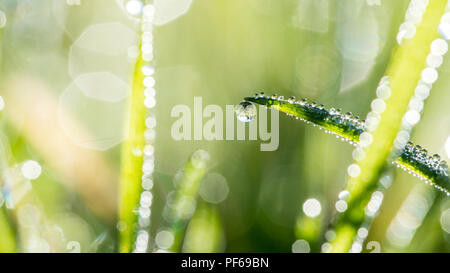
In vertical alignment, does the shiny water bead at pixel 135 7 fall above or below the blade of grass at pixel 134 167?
above

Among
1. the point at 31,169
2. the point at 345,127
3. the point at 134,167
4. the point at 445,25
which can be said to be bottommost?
the point at 31,169

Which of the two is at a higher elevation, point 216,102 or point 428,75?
point 428,75

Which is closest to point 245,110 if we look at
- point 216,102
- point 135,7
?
point 135,7

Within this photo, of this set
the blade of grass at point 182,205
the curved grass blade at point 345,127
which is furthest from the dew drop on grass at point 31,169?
the curved grass blade at point 345,127

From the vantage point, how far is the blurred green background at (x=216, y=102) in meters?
1.15

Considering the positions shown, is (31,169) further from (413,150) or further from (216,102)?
(413,150)

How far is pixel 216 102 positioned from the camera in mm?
1458

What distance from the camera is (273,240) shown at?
45.9 inches

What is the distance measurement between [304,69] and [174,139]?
1.88 ft

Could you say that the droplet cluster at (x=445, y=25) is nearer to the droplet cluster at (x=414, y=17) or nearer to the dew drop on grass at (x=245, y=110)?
the droplet cluster at (x=414, y=17)

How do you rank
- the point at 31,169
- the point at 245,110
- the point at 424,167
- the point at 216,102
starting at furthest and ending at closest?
the point at 216,102
the point at 31,169
the point at 245,110
the point at 424,167

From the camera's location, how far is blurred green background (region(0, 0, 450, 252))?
1.15 m

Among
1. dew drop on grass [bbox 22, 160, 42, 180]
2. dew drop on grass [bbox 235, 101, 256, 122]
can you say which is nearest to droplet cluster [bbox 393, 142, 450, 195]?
dew drop on grass [bbox 235, 101, 256, 122]
